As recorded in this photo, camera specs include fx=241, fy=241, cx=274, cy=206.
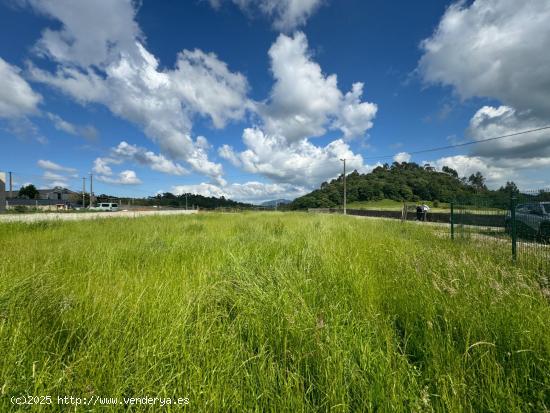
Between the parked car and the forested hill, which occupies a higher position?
the forested hill

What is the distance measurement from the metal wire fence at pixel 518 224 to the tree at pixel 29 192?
113 m

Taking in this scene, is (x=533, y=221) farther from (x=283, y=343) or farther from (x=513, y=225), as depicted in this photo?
(x=283, y=343)

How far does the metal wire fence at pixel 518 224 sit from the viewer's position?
18.3ft

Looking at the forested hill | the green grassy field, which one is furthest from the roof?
the green grassy field

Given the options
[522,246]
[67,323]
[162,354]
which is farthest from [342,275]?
[522,246]

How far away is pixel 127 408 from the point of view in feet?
4.94

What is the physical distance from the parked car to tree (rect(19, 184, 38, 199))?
113 meters

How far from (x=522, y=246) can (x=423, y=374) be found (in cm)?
667

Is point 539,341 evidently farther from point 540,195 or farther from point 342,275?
point 540,195

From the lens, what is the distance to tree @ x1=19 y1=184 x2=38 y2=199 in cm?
7919

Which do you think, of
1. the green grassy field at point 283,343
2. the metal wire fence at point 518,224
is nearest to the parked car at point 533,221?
the metal wire fence at point 518,224

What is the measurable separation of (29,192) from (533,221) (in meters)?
114

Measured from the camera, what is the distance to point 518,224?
254 inches

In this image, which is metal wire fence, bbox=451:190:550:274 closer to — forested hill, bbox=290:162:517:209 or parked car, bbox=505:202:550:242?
parked car, bbox=505:202:550:242
